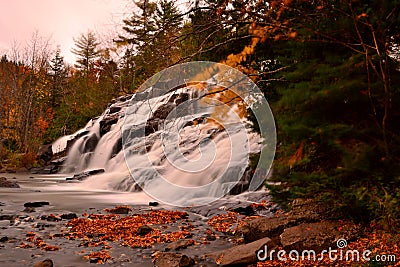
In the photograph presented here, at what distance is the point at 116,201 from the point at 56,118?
81.1 ft

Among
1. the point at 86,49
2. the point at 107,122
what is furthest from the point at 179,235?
the point at 86,49

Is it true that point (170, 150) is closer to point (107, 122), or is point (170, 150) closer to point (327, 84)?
point (107, 122)

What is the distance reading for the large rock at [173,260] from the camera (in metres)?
4.33

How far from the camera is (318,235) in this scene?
4117 mm

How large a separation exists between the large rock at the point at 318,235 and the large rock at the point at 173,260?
1.18 meters

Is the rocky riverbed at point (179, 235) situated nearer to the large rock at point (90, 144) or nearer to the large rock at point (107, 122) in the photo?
the large rock at point (90, 144)

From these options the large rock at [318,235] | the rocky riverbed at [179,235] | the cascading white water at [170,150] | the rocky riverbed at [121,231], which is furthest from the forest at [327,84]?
the rocky riverbed at [121,231]

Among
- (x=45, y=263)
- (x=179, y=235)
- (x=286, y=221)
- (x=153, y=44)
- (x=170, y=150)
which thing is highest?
(x=153, y=44)

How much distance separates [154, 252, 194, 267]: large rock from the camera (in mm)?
4328

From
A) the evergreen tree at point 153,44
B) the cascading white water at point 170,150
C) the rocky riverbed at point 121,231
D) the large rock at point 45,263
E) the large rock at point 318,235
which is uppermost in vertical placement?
the evergreen tree at point 153,44

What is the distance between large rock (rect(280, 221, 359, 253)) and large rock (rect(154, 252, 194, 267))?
1.18 meters

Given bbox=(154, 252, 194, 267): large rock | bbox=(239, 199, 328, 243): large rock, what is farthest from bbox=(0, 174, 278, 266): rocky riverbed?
bbox=(239, 199, 328, 243): large rock

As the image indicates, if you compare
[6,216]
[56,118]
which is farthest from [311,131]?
[56,118]

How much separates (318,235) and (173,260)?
1769mm
